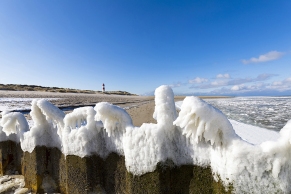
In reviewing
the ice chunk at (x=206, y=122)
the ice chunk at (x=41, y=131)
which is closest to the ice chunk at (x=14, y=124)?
the ice chunk at (x=41, y=131)

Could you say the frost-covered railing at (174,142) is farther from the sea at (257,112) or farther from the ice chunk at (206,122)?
the sea at (257,112)

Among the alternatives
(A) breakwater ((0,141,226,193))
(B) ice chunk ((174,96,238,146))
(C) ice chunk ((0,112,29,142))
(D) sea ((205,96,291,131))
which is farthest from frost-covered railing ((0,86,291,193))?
(D) sea ((205,96,291,131))

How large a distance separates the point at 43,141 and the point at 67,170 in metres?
1.04

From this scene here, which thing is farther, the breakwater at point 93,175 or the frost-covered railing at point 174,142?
the breakwater at point 93,175

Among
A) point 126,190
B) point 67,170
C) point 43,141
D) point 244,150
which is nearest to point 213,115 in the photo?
point 244,150

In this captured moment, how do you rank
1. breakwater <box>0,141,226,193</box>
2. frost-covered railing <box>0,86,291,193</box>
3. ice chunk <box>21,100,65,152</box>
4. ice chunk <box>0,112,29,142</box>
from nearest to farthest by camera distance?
frost-covered railing <box>0,86,291,193</box>
breakwater <box>0,141,226,193</box>
ice chunk <box>21,100,65,152</box>
ice chunk <box>0,112,29,142</box>

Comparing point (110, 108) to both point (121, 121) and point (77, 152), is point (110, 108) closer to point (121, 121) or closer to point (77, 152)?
point (121, 121)

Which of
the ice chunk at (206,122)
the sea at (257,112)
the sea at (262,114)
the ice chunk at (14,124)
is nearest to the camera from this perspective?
the ice chunk at (206,122)

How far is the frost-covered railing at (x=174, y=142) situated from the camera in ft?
5.89

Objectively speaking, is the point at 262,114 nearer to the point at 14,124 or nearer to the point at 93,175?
the point at 93,175

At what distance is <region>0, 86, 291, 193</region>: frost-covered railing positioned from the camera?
180 cm

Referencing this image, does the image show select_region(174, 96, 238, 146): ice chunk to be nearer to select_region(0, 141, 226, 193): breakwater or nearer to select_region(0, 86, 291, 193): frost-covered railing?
select_region(0, 86, 291, 193): frost-covered railing

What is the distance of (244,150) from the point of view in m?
1.86

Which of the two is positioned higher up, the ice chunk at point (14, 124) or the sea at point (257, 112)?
the ice chunk at point (14, 124)
